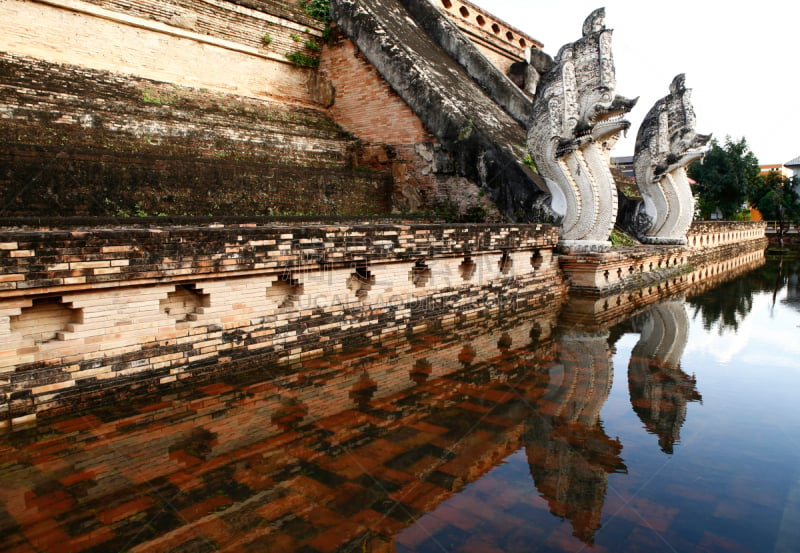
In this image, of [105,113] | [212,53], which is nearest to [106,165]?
[105,113]

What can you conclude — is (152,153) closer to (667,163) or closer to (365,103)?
(365,103)

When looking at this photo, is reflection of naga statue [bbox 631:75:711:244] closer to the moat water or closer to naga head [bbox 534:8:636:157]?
naga head [bbox 534:8:636:157]

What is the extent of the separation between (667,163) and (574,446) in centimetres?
951

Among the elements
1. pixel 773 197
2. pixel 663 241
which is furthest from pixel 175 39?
pixel 773 197

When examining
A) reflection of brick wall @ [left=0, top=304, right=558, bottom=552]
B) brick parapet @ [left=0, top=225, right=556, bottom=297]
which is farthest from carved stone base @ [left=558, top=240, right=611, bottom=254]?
reflection of brick wall @ [left=0, top=304, right=558, bottom=552]

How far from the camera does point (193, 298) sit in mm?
3553

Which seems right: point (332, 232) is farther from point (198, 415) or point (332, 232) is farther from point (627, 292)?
point (627, 292)

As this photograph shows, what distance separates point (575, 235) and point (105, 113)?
5572 mm

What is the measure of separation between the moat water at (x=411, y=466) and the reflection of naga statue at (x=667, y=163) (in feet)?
25.4

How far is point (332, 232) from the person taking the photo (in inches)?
164

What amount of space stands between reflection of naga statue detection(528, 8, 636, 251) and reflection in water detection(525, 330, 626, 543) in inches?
130

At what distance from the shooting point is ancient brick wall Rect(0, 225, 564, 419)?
2.83 meters

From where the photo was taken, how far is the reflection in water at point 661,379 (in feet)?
10.7

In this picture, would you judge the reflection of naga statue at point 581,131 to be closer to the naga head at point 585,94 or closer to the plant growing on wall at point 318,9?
the naga head at point 585,94
